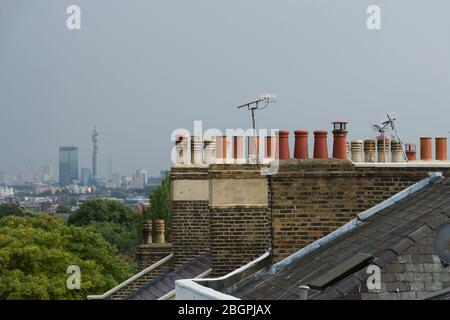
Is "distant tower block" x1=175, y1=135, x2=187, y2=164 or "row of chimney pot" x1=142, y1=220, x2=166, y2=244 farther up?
"distant tower block" x1=175, y1=135, x2=187, y2=164

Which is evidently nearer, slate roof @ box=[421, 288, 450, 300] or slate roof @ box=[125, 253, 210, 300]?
slate roof @ box=[421, 288, 450, 300]

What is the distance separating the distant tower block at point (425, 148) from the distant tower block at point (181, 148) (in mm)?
7833

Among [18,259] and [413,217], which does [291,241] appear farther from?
[18,259]

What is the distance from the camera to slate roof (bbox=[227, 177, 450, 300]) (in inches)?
592

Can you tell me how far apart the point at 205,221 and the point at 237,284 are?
900 cm

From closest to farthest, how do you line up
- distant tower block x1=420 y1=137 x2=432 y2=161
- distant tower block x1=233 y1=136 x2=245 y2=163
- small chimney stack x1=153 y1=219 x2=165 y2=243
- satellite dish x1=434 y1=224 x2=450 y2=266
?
1. satellite dish x1=434 y1=224 x2=450 y2=266
2. distant tower block x1=420 y1=137 x2=432 y2=161
3. distant tower block x1=233 y1=136 x2=245 y2=163
4. small chimney stack x1=153 y1=219 x2=165 y2=243

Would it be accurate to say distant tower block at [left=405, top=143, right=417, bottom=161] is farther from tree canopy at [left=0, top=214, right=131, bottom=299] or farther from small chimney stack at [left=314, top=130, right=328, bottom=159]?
tree canopy at [left=0, top=214, right=131, bottom=299]

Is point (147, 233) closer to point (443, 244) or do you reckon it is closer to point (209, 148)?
point (209, 148)

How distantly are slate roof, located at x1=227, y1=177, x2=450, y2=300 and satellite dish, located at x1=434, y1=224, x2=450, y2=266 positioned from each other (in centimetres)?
17

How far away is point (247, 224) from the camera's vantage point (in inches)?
823

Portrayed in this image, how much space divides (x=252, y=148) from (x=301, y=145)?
119 inches

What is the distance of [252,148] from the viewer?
2161cm

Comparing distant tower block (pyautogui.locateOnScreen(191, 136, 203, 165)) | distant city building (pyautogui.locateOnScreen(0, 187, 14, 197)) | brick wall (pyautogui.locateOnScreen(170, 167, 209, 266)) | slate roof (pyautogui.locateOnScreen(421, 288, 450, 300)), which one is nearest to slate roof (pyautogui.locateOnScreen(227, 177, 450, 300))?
slate roof (pyautogui.locateOnScreen(421, 288, 450, 300))
